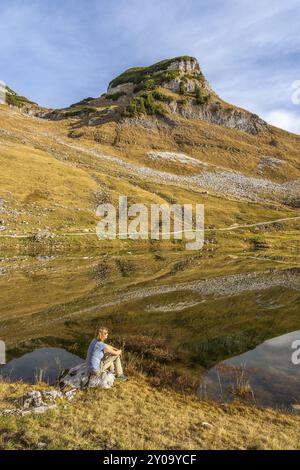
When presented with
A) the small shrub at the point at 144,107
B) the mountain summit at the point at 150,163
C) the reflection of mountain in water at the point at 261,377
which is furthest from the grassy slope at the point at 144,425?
the small shrub at the point at 144,107

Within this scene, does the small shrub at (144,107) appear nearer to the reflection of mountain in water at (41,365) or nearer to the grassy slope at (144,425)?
the reflection of mountain in water at (41,365)

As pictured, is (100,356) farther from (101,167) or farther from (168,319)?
(101,167)

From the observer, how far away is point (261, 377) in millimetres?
20703

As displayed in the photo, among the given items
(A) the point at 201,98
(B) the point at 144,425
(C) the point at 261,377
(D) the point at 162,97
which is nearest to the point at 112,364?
(B) the point at 144,425

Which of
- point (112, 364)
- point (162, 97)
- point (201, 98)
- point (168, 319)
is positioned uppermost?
point (201, 98)

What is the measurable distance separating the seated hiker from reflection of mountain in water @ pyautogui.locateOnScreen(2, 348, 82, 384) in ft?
9.51

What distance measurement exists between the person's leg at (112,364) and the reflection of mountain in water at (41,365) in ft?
9.83

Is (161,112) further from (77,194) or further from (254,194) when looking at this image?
(77,194)

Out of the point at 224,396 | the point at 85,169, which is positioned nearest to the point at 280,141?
the point at 85,169

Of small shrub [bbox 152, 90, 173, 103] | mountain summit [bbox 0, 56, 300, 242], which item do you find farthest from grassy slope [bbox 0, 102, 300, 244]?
small shrub [bbox 152, 90, 173, 103]

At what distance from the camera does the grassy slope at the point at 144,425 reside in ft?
43.5

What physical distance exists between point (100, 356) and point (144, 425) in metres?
4.62

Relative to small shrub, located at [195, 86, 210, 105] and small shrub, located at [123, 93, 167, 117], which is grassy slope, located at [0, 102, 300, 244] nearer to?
small shrub, located at [123, 93, 167, 117]

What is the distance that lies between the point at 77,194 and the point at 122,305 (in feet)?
207
